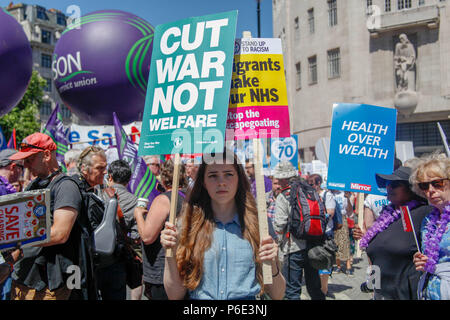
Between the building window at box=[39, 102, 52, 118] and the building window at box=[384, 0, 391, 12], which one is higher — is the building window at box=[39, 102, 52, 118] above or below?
below

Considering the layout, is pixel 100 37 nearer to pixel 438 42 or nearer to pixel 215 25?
pixel 215 25

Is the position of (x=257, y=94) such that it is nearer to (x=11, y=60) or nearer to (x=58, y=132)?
(x=11, y=60)

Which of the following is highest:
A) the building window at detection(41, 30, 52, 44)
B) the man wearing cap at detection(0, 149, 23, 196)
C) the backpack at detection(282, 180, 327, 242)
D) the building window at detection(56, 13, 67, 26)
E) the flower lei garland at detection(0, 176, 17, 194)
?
the building window at detection(56, 13, 67, 26)

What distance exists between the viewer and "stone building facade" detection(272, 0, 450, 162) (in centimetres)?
2303

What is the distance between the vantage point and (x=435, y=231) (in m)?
2.88

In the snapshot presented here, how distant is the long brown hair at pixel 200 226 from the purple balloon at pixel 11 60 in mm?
3720

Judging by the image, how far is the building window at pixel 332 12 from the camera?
2630 cm

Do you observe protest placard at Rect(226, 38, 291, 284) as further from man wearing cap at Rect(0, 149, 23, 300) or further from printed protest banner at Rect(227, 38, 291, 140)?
man wearing cap at Rect(0, 149, 23, 300)

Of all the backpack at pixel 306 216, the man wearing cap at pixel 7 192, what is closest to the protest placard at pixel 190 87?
the man wearing cap at pixel 7 192

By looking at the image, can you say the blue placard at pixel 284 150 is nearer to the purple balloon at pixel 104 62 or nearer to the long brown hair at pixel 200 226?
the purple balloon at pixel 104 62

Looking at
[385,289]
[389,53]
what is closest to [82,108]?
[385,289]

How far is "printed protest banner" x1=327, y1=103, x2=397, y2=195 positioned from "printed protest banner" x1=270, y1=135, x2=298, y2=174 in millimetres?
4924

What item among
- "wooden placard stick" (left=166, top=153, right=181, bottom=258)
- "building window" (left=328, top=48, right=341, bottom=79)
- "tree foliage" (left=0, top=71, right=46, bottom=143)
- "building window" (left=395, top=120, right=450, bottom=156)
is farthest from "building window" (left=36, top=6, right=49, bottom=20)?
"wooden placard stick" (left=166, top=153, right=181, bottom=258)

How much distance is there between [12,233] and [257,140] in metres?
1.48
